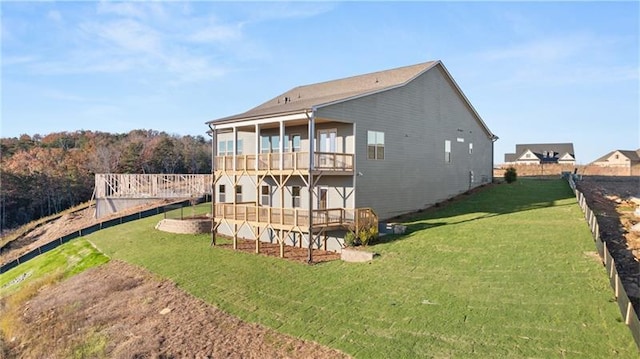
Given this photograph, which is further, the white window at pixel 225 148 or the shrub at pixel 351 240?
the white window at pixel 225 148

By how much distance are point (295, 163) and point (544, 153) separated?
79.5 m

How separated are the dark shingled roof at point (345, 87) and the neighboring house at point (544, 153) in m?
67.7

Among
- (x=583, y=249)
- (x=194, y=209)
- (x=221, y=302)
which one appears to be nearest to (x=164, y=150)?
(x=194, y=209)

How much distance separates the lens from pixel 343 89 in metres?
23.8

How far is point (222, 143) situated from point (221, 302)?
1524 centimetres

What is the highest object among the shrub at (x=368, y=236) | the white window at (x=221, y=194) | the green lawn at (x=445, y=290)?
the white window at (x=221, y=194)

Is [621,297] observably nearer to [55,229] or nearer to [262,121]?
[262,121]

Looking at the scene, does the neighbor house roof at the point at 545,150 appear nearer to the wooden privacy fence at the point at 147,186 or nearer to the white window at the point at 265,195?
the wooden privacy fence at the point at 147,186

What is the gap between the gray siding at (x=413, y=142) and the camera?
19.5 metres

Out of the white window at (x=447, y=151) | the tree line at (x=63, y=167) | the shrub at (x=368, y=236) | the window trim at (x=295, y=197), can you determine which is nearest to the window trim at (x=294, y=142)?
the window trim at (x=295, y=197)

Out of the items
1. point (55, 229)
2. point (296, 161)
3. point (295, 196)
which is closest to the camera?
point (296, 161)

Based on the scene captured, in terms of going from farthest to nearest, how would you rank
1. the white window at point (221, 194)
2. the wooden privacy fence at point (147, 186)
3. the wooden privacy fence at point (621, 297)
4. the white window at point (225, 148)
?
1. the wooden privacy fence at point (147, 186)
2. the white window at point (221, 194)
3. the white window at point (225, 148)
4. the wooden privacy fence at point (621, 297)

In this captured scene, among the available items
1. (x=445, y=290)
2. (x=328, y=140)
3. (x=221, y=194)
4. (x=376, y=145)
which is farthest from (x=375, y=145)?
(x=221, y=194)

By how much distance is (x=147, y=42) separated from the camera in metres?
20.3
